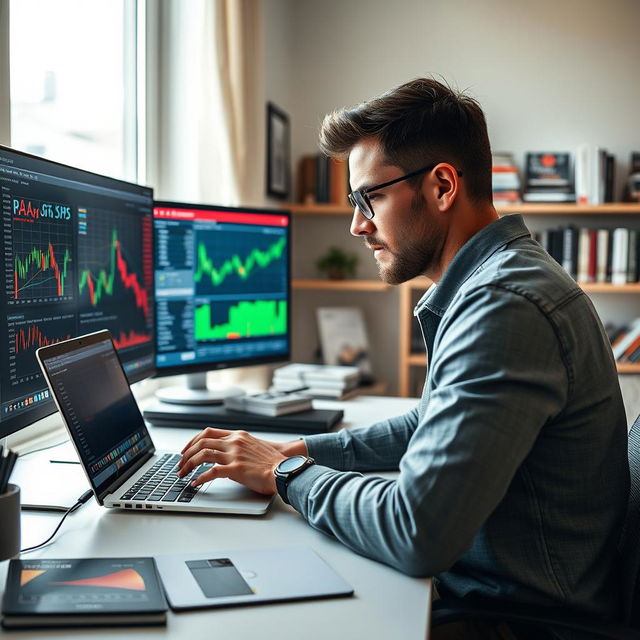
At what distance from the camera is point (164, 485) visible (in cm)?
116

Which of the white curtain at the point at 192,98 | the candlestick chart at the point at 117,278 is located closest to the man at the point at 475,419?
A: the candlestick chart at the point at 117,278

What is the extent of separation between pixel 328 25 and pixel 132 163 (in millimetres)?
1659

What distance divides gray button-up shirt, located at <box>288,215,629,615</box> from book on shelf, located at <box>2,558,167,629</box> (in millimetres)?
272

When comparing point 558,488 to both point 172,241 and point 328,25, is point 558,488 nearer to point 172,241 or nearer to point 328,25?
point 172,241

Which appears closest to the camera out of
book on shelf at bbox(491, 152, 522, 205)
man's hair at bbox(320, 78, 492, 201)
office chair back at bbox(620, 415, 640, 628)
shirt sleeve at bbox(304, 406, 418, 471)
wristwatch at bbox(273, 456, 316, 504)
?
→ office chair back at bbox(620, 415, 640, 628)

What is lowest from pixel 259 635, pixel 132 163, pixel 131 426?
pixel 259 635

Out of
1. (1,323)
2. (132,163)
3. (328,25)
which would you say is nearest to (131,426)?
(1,323)

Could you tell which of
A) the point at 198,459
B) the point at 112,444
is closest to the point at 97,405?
the point at 112,444

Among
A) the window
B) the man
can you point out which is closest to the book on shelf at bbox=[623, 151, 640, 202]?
the window

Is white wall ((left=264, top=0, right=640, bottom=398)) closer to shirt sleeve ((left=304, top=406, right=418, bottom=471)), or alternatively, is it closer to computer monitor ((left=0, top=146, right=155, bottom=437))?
computer monitor ((left=0, top=146, right=155, bottom=437))

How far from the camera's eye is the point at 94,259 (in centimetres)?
142

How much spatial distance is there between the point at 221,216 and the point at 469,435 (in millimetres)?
1182

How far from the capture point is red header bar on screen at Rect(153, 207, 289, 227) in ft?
5.75

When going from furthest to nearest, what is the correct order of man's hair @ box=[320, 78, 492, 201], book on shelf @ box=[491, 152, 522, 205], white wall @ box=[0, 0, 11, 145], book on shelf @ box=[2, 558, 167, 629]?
1. book on shelf @ box=[491, 152, 522, 205]
2. white wall @ box=[0, 0, 11, 145]
3. man's hair @ box=[320, 78, 492, 201]
4. book on shelf @ box=[2, 558, 167, 629]
